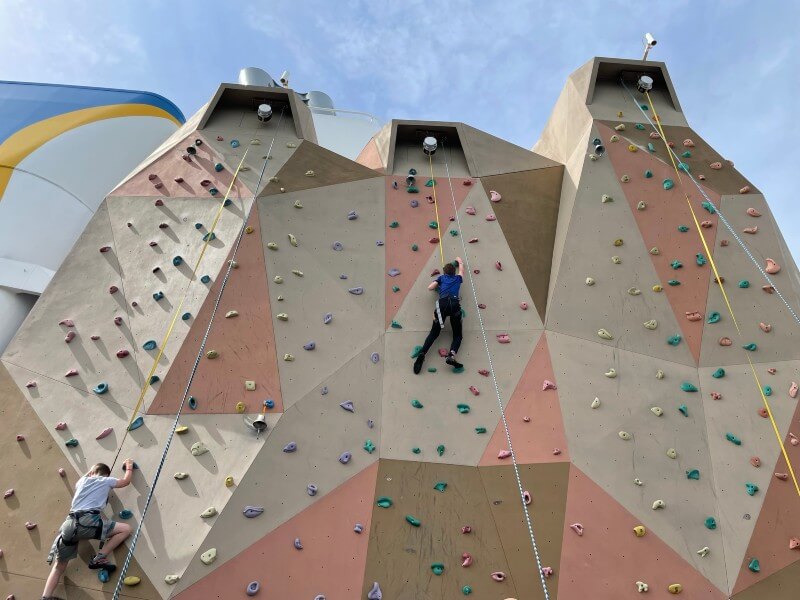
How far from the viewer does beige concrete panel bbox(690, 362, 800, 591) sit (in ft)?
14.5

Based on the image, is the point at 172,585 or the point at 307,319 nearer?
the point at 172,585

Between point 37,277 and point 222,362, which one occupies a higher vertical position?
point 37,277

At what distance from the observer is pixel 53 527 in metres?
4.32

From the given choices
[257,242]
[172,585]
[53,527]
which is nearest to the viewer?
[172,585]

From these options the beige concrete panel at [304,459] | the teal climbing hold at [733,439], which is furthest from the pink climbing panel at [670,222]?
the beige concrete panel at [304,459]

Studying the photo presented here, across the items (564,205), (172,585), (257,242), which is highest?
(564,205)

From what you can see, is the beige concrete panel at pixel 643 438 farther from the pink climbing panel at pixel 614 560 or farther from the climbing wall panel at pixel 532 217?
the climbing wall panel at pixel 532 217

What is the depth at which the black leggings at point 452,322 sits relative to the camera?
5301 mm

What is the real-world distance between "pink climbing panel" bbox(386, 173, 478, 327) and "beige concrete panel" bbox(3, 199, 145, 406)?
245 centimetres

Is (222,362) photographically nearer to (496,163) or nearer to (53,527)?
(53,527)

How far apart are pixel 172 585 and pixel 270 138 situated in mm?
4974

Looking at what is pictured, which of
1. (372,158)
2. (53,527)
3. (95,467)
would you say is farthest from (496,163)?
(53,527)

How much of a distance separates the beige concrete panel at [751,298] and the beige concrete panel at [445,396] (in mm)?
1694

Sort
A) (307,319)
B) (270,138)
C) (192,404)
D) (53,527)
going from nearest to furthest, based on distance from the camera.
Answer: (53,527), (192,404), (307,319), (270,138)
